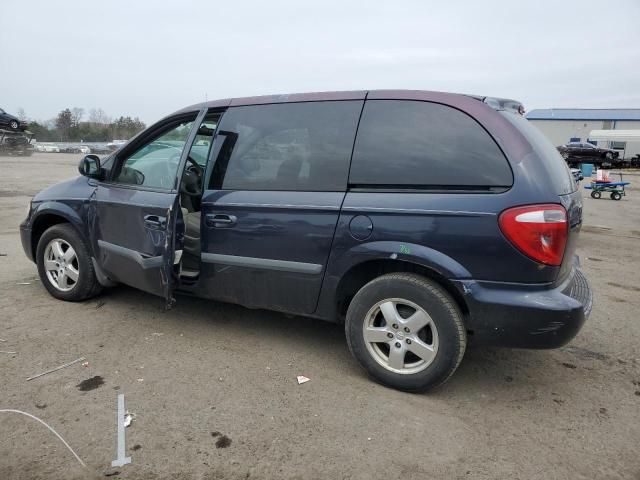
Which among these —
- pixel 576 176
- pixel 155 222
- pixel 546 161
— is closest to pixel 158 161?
pixel 155 222

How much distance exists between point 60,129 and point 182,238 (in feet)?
214

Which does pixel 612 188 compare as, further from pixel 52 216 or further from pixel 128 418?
pixel 128 418

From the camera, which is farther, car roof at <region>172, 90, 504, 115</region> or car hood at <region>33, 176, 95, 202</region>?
car hood at <region>33, 176, 95, 202</region>

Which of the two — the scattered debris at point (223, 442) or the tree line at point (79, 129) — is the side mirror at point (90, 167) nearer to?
the scattered debris at point (223, 442)

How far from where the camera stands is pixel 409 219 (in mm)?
2834

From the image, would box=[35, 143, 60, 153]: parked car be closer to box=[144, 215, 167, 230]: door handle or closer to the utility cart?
the utility cart

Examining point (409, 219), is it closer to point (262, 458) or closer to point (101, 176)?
point (262, 458)

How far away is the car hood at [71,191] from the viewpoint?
13.8 feet

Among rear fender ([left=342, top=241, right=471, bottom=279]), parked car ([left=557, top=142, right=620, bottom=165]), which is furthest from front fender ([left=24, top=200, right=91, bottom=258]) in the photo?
parked car ([left=557, top=142, right=620, bottom=165])

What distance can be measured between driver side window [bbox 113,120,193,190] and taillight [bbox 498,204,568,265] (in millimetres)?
2407

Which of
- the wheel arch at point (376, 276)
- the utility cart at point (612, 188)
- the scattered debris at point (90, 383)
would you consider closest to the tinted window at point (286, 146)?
the wheel arch at point (376, 276)

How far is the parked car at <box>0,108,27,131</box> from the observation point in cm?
2784

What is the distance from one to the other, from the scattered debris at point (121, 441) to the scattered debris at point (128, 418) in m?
0.01

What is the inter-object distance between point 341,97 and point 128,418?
7.73ft
